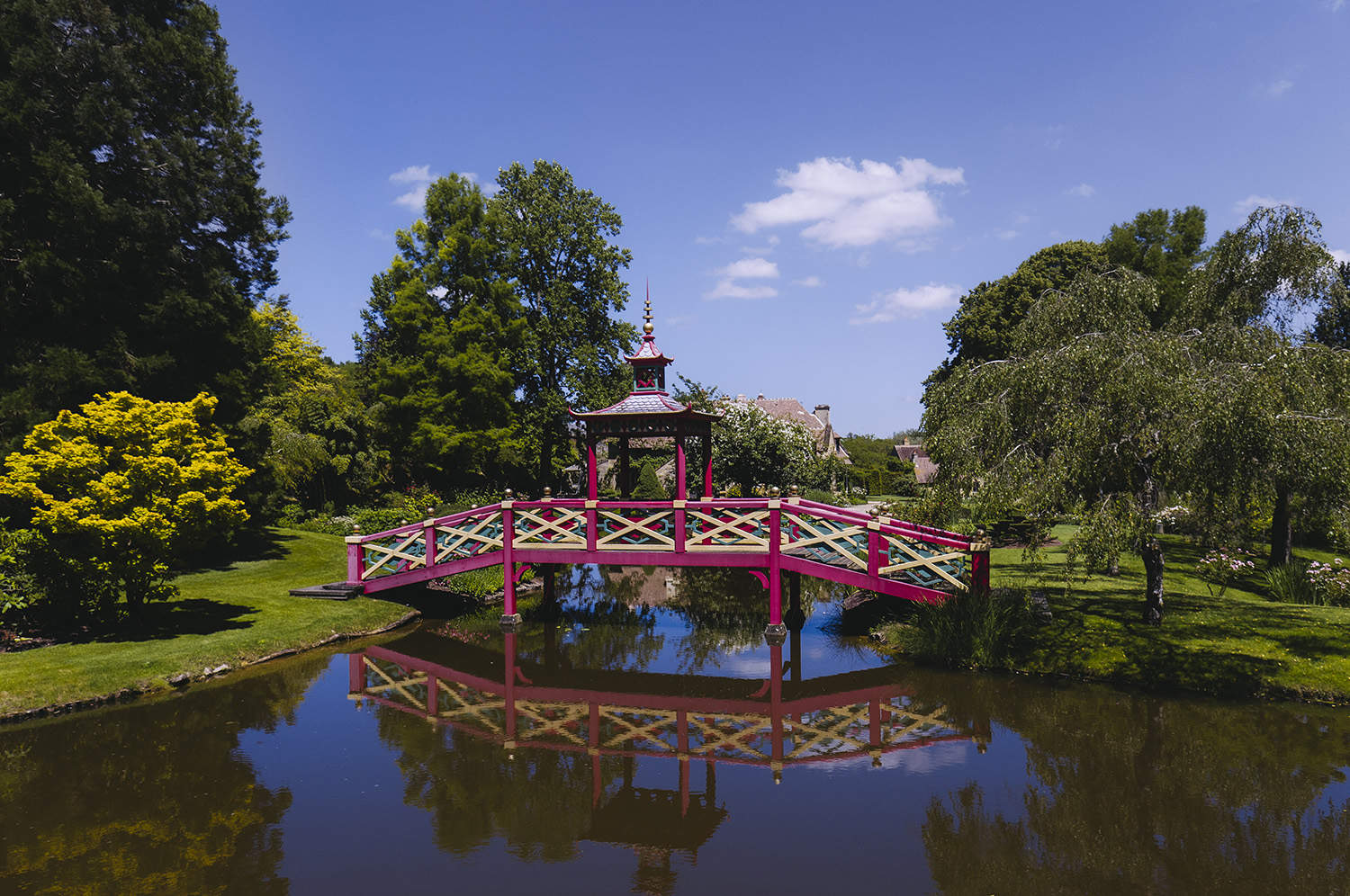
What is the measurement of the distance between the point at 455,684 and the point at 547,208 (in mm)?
23774

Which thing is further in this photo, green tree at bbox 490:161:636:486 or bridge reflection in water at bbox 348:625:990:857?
green tree at bbox 490:161:636:486

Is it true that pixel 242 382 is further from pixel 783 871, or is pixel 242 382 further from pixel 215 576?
pixel 783 871

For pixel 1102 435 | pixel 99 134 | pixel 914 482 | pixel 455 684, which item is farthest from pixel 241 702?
pixel 914 482

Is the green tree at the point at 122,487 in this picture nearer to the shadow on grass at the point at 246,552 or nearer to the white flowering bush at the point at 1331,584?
the shadow on grass at the point at 246,552

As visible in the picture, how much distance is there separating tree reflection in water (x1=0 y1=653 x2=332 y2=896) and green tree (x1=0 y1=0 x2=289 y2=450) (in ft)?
33.4

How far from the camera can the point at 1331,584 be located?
50.8 feet

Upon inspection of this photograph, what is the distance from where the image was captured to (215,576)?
1952cm

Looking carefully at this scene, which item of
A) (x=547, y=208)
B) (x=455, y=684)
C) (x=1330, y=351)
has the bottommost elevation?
(x=455, y=684)

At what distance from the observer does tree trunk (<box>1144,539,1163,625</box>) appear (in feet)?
42.2

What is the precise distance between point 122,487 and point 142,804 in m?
6.71

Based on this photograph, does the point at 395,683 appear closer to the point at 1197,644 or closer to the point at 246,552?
the point at 246,552

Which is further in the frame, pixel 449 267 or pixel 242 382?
pixel 449 267

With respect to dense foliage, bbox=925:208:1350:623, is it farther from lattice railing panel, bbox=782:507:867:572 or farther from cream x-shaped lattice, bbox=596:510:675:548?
cream x-shaped lattice, bbox=596:510:675:548

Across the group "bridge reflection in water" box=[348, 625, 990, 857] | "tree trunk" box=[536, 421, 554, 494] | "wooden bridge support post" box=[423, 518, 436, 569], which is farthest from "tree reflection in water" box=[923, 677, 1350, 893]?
"tree trunk" box=[536, 421, 554, 494]
